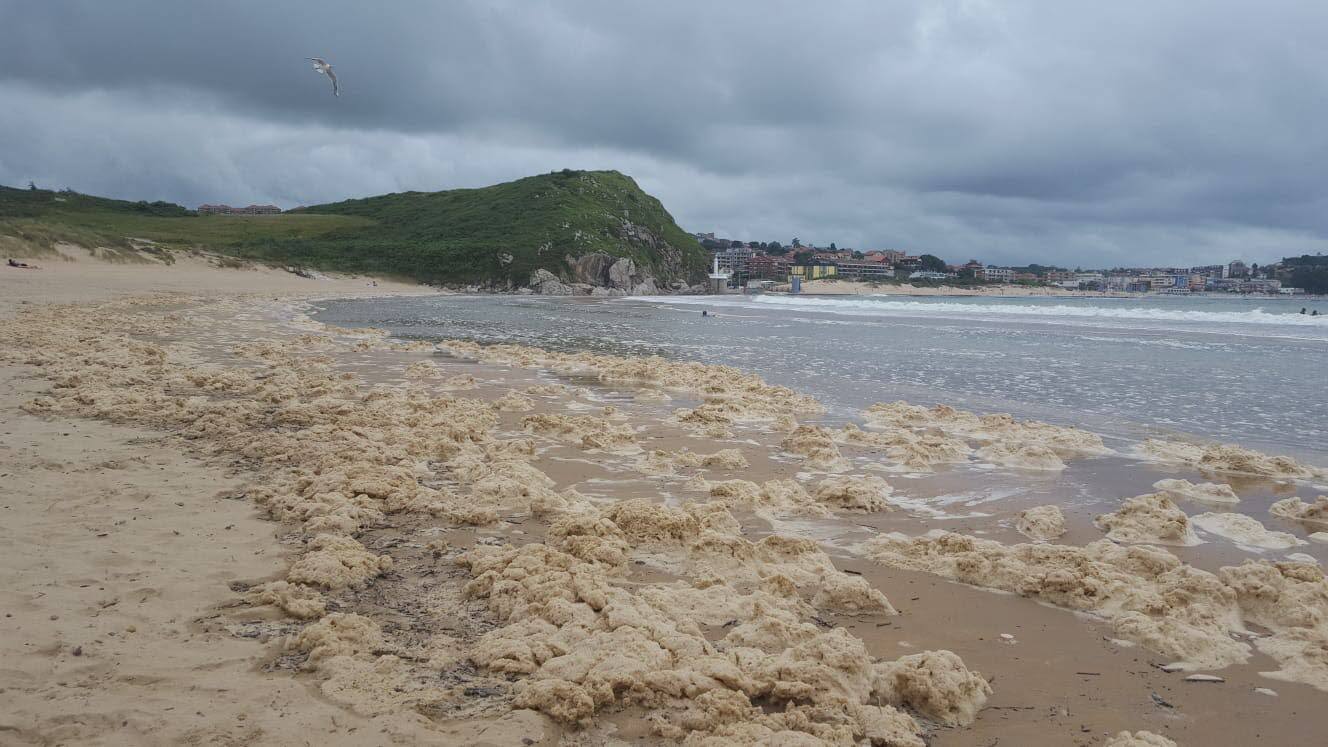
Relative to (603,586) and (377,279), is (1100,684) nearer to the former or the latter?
(603,586)

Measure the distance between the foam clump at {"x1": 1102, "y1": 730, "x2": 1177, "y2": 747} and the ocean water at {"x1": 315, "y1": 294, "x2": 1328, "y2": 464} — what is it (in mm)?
7320

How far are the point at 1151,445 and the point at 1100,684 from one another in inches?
252

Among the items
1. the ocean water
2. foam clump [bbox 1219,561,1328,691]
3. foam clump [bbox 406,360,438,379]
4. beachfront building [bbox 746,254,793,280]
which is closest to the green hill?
the ocean water

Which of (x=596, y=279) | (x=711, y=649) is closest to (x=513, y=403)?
(x=711, y=649)

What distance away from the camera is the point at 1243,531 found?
582 centimetres

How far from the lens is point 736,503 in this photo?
6191 mm

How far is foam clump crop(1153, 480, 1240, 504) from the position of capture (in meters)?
6.68

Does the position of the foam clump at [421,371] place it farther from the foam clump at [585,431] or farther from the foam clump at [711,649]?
the foam clump at [711,649]

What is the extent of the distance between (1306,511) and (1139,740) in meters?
4.74

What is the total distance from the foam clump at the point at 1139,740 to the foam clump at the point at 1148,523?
2941 millimetres

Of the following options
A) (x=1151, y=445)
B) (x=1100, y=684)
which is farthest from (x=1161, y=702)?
(x=1151, y=445)

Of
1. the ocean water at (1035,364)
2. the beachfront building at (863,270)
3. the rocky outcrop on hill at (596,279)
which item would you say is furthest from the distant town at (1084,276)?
the ocean water at (1035,364)

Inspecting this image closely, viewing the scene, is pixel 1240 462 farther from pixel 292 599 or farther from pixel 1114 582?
pixel 292 599

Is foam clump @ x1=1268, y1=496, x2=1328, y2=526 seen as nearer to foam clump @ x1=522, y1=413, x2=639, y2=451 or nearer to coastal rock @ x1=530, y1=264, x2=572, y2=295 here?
foam clump @ x1=522, y1=413, x2=639, y2=451
